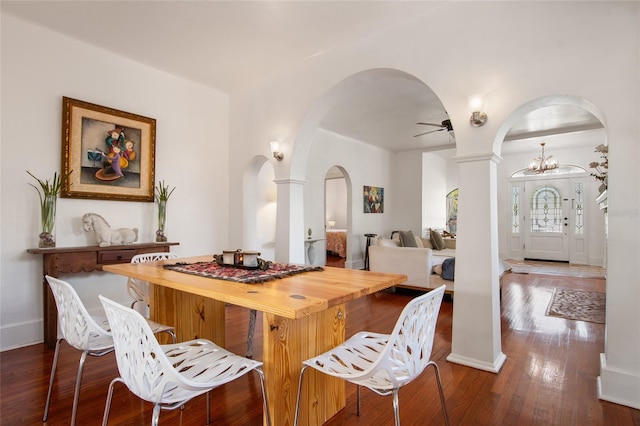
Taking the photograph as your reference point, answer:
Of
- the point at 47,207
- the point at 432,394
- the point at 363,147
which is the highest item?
the point at 363,147

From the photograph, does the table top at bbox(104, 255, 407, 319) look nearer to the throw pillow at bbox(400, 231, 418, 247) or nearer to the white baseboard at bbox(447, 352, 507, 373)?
the white baseboard at bbox(447, 352, 507, 373)

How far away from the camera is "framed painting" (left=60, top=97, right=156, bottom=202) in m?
3.22

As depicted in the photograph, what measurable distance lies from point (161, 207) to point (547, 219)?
8.75 metres

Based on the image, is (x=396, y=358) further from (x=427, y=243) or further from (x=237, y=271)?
(x=427, y=243)

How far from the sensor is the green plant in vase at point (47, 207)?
2.95 metres

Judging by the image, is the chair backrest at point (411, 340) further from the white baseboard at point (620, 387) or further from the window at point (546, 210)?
the window at point (546, 210)

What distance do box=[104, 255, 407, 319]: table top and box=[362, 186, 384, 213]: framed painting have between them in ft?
17.6

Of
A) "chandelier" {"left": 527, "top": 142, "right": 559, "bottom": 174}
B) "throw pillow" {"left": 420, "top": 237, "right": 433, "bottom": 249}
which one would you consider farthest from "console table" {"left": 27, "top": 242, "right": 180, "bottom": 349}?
"chandelier" {"left": 527, "top": 142, "right": 559, "bottom": 174}

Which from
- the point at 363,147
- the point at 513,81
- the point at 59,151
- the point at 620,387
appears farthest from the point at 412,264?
the point at 59,151

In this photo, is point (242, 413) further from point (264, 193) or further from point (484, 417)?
point (264, 193)

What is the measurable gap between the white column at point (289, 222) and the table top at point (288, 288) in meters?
1.58

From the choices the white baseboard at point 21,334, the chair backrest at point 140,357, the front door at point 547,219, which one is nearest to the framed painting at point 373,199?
the front door at point 547,219

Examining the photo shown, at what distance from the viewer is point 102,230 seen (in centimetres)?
323

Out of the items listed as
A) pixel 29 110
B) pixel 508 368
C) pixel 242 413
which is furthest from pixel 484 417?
pixel 29 110
